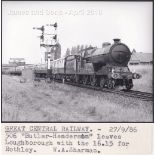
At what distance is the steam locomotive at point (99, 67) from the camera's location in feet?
18.7

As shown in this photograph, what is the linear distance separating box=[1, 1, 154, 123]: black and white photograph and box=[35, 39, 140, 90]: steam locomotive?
76 millimetres

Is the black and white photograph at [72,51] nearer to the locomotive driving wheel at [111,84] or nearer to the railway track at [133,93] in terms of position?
the railway track at [133,93]

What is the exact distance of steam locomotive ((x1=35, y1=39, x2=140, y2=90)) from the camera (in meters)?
5.70

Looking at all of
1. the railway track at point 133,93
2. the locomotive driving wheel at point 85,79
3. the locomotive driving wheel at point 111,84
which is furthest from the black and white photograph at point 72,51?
the locomotive driving wheel at point 85,79

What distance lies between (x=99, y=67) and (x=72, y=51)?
0.97 m

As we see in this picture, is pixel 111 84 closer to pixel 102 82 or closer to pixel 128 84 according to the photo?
pixel 102 82

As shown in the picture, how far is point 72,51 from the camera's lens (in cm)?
561

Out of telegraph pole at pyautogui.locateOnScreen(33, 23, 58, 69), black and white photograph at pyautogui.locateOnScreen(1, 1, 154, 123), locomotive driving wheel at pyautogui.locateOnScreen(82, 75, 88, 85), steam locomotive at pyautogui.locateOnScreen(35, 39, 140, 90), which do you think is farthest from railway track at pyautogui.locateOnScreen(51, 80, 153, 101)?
telegraph pole at pyautogui.locateOnScreen(33, 23, 58, 69)

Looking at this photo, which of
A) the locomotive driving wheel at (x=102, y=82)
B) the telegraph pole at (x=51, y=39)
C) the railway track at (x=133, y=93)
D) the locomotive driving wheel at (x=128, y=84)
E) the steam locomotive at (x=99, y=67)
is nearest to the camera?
the railway track at (x=133, y=93)

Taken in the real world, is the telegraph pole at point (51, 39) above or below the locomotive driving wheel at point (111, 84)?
above

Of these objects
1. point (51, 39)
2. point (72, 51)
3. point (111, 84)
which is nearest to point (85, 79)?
point (111, 84)

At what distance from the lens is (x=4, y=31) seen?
5293 mm

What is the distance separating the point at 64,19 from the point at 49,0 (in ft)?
1.05

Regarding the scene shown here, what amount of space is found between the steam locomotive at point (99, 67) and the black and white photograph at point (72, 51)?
0.25ft
